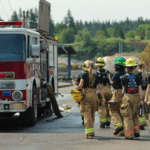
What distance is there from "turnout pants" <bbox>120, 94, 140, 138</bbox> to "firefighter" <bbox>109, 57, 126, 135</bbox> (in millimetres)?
661

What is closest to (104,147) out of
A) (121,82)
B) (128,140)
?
(128,140)

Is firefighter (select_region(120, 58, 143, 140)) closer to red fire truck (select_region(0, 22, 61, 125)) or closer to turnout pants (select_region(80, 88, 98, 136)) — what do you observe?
turnout pants (select_region(80, 88, 98, 136))

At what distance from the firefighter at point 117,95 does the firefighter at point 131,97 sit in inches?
26.7

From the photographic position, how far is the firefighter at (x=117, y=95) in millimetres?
11422

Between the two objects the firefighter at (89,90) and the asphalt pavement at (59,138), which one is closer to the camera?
the asphalt pavement at (59,138)

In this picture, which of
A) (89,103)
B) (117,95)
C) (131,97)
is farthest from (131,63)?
(89,103)

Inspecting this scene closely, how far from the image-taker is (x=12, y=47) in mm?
12836

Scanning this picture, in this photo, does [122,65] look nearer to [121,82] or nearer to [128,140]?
[121,82]

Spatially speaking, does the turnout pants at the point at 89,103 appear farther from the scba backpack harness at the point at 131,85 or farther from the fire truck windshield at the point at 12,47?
the fire truck windshield at the point at 12,47

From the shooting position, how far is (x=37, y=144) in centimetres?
1009

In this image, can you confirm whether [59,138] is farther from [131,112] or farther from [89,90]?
[131,112]

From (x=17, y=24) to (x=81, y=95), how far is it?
3966mm

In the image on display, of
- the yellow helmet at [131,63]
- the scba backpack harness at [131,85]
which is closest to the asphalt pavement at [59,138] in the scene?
the scba backpack harness at [131,85]

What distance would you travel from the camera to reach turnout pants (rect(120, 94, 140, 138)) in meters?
10.6
